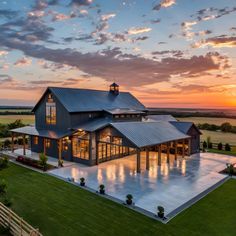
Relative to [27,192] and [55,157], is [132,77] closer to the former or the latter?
[55,157]

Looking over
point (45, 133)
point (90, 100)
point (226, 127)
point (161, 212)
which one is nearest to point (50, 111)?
point (45, 133)

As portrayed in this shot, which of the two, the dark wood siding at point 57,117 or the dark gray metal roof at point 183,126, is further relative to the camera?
the dark gray metal roof at point 183,126

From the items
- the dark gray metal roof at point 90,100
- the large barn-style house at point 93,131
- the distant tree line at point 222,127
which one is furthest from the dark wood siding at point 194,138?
the distant tree line at point 222,127

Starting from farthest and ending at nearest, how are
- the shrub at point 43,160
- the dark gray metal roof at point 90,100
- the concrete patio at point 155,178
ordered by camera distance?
the dark gray metal roof at point 90,100 < the shrub at point 43,160 < the concrete patio at point 155,178

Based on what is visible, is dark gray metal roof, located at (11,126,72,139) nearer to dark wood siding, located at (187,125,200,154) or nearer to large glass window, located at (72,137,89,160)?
large glass window, located at (72,137,89,160)

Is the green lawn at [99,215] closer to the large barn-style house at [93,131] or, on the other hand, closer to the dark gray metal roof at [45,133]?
the large barn-style house at [93,131]

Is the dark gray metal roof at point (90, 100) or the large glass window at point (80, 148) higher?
the dark gray metal roof at point (90, 100)

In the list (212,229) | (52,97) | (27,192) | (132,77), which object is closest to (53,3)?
(52,97)
